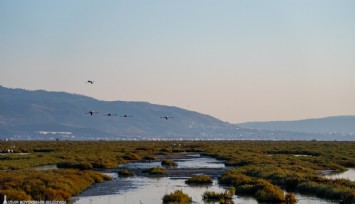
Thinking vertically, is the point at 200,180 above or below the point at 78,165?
below

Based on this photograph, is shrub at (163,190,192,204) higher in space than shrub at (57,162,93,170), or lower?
lower

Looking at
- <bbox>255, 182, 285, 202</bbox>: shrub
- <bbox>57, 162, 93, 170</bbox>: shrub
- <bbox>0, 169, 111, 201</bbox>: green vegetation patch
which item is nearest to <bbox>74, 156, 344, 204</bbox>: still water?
<bbox>255, 182, 285, 202</bbox>: shrub

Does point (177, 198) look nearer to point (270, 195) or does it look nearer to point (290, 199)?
point (270, 195)

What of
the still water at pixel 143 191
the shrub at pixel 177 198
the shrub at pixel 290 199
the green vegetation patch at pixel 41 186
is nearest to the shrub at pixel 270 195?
the shrub at pixel 290 199

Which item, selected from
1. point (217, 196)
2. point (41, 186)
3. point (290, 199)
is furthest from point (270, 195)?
point (41, 186)

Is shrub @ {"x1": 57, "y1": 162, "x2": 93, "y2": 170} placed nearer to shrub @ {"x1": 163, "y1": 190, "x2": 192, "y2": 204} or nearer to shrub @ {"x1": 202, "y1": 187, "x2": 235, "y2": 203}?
shrub @ {"x1": 202, "y1": 187, "x2": 235, "y2": 203}

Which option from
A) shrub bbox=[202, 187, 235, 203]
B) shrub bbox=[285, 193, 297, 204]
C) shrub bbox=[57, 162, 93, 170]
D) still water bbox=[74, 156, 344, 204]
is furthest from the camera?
shrub bbox=[57, 162, 93, 170]

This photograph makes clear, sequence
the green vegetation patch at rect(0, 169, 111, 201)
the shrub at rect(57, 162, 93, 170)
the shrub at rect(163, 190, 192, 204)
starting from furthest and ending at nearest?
1. the shrub at rect(57, 162, 93, 170)
2. the shrub at rect(163, 190, 192, 204)
3. the green vegetation patch at rect(0, 169, 111, 201)

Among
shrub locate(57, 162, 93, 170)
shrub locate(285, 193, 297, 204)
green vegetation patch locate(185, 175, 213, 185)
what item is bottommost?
shrub locate(285, 193, 297, 204)

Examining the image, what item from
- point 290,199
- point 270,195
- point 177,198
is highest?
point 270,195

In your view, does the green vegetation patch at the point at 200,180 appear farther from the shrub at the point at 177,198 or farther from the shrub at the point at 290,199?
the shrub at the point at 290,199

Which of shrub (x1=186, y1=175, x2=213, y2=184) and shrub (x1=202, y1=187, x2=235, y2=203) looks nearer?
shrub (x1=202, y1=187, x2=235, y2=203)

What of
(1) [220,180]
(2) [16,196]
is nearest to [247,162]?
(1) [220,180]

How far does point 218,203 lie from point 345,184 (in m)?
11.2
